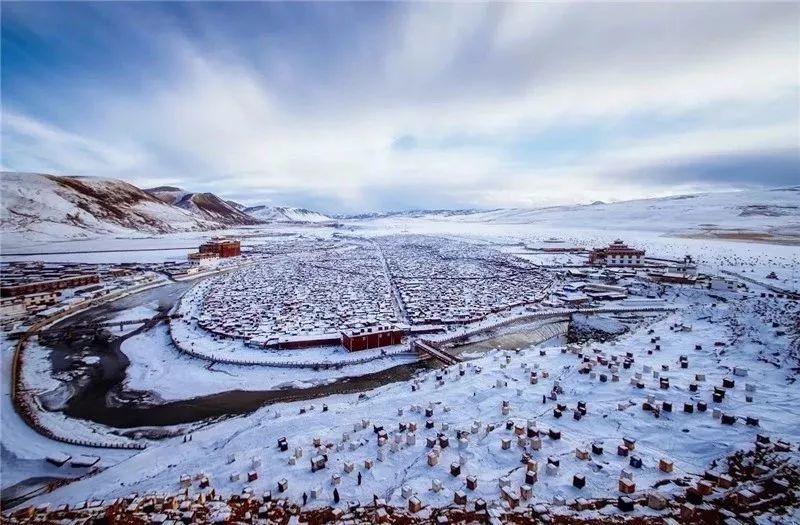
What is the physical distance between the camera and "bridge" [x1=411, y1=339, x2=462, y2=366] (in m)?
19.7

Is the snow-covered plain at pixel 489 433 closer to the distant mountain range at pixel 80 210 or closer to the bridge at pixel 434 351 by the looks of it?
the bridge at pixel 434 351

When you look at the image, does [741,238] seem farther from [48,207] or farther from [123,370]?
[48,207]

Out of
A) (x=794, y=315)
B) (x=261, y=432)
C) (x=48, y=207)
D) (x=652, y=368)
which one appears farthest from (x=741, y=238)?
(x=48, y=207)

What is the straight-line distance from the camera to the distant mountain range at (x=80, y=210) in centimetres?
6525

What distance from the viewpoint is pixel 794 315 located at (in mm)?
20266

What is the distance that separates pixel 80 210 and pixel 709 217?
138526mm

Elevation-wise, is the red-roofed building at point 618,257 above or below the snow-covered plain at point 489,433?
above

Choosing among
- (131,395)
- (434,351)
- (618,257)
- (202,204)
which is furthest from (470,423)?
(202,204)

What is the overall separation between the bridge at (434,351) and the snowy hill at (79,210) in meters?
70.2

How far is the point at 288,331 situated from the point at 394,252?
44.5 metres

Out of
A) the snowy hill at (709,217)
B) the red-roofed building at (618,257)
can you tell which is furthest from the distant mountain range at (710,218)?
the red-roofed building at (618,257)

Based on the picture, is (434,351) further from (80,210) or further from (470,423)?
(80,210)

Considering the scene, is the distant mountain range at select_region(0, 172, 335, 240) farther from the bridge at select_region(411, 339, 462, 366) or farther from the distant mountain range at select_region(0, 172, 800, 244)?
the bridge at select_region(411, 339, 462, 366)

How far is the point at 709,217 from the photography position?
90.3m
